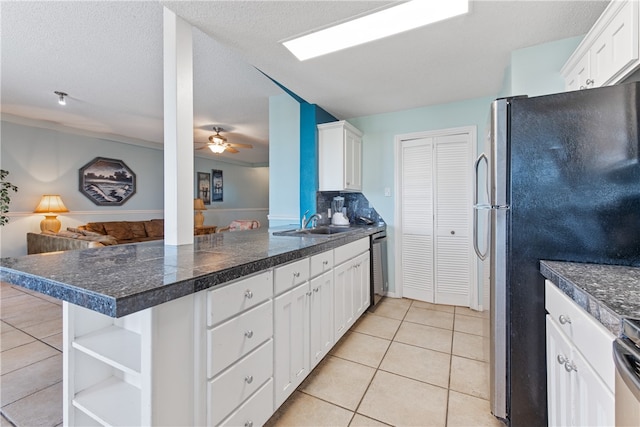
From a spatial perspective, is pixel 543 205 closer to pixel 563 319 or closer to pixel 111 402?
pixel 563 319

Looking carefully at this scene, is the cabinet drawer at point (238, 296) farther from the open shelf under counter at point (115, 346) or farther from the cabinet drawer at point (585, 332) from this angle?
the cabinet drawer at point (585, 332)

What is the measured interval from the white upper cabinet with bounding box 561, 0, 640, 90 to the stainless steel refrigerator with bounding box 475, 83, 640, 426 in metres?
0.26

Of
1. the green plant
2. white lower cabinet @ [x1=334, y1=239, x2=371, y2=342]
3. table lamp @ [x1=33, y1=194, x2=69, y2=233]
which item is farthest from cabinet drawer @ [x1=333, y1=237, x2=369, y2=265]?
the green plant

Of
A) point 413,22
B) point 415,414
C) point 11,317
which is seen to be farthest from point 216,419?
point 11,317

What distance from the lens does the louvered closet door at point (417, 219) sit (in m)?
3.19

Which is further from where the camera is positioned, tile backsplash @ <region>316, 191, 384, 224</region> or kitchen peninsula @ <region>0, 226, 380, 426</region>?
tile backsplash @ <region>316, 191, 384, 224</region>

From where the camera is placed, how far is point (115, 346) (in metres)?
1.05

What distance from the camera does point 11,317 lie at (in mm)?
2691

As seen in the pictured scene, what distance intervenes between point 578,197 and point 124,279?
6.02 feet

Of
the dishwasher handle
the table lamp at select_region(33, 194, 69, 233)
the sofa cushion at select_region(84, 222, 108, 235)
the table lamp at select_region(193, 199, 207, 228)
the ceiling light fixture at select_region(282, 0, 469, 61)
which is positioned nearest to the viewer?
the dishwasher handle

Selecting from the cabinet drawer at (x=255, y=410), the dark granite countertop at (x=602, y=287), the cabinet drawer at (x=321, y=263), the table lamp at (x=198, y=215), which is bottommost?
the cabinet drawer at (x=255, y=410)

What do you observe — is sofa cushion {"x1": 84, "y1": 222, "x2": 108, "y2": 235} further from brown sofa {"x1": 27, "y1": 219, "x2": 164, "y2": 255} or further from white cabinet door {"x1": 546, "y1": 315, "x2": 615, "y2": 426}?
white cabinet door {"x1": 546, "y1": 315, "x2": 615, "y2": 426}

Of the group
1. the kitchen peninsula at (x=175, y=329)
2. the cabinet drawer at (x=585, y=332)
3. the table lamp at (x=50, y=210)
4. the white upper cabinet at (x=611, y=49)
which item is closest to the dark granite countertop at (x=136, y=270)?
the kitchen peninsula at (x=175, y=329)

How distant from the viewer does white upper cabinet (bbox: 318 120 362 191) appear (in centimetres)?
306
